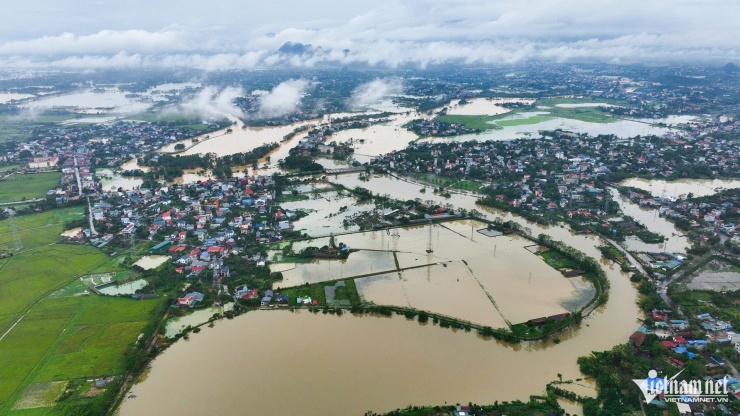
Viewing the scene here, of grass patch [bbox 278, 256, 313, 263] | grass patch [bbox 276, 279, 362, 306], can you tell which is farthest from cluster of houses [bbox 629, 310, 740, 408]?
grass patch [bbox 278, 256, 313, 263]

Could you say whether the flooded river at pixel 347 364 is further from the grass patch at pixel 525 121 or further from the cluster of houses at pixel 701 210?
the grass patch at pixel 525 121

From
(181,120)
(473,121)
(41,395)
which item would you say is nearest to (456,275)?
(41,395)

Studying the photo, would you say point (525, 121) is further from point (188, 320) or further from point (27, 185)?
point (27, 185)

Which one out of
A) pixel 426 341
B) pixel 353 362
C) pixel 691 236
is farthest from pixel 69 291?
pixel 691 236

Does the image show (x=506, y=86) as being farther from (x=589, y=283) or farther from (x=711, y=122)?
(x=589, y=283)

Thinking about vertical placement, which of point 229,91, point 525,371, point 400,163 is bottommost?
point 525,371

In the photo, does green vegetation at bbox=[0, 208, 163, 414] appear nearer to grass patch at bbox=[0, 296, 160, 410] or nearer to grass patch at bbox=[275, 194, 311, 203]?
grass patch at bbox=[0, 296, 160, 410]
